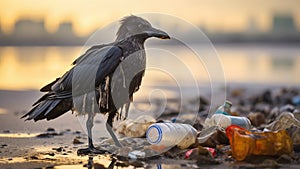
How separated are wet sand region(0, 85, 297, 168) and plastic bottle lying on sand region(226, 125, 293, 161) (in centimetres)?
17

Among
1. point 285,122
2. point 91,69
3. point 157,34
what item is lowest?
point 285,122

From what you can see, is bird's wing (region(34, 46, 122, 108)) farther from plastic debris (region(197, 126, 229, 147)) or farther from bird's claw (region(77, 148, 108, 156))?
plastic debris (region(197, 126, 229, 147))

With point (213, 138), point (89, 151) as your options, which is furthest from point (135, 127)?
point (213, 138)

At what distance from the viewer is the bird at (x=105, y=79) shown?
6.26 metres

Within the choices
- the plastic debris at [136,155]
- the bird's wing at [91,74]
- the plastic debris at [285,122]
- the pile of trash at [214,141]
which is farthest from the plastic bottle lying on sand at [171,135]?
the plastic debris at [285,122]

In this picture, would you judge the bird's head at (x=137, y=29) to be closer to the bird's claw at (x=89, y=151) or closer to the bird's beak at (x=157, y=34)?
the bird's beak at (x=157, y=34)

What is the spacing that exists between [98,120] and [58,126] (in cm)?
76

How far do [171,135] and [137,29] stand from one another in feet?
3.98

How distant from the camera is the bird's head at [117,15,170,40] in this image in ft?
21.2

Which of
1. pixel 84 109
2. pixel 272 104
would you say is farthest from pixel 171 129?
pixel 272 104

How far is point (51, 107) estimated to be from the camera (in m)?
6.44

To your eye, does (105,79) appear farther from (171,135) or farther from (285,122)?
(285,122)

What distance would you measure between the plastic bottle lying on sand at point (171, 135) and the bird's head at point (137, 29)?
963mm

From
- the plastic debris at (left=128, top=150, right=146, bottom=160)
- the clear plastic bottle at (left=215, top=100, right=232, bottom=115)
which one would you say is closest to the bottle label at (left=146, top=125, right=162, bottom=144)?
the plastic debris at (left=128, top=150, right=146, bottom=160)
